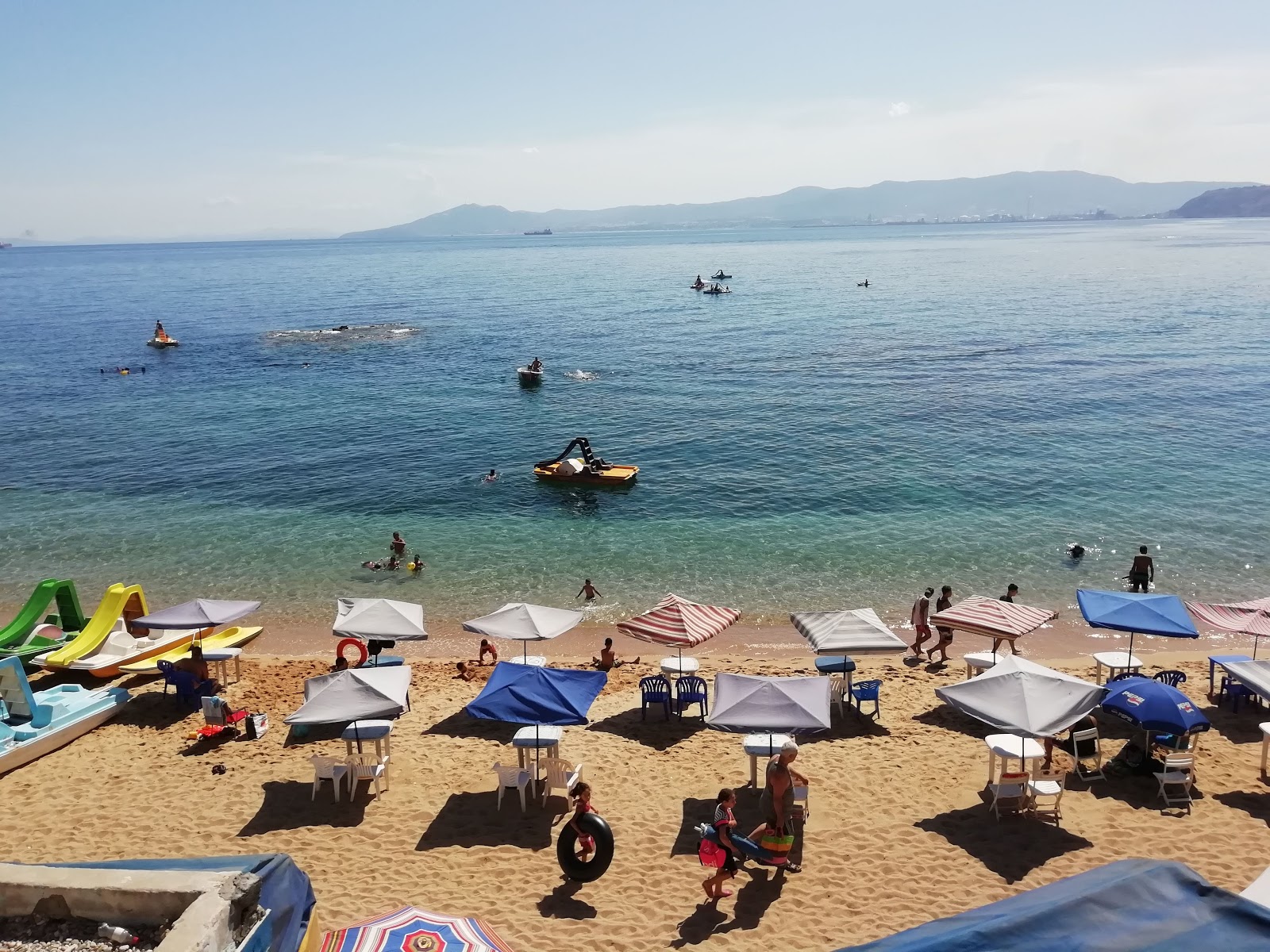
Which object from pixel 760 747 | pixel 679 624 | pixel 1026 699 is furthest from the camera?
pixel 679 624

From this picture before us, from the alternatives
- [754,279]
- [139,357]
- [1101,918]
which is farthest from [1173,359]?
[754,279]

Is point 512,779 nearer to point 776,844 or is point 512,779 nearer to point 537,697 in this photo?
point 537,697

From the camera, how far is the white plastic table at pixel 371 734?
46.2 feet

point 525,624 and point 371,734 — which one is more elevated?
point 525,624

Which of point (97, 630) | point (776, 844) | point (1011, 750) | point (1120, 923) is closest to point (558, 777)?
point (776, 844)

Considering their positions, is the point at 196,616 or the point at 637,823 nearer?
the point at 637,823

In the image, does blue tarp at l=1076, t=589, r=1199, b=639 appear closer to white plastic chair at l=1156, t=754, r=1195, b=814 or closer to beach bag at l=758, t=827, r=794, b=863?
white plastic chair at l=1156, t=754, r=1195, b=814

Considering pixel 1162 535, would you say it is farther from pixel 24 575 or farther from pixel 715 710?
pixel 24 575

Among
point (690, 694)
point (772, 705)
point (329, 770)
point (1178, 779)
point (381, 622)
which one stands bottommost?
point (690, 694)

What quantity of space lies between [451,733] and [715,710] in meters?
5.45

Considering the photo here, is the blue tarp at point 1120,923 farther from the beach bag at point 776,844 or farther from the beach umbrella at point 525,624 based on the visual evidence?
the beach umbrella at point 525,624

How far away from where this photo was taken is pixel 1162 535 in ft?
94.1

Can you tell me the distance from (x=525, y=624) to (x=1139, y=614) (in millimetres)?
11843

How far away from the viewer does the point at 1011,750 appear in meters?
13.2
